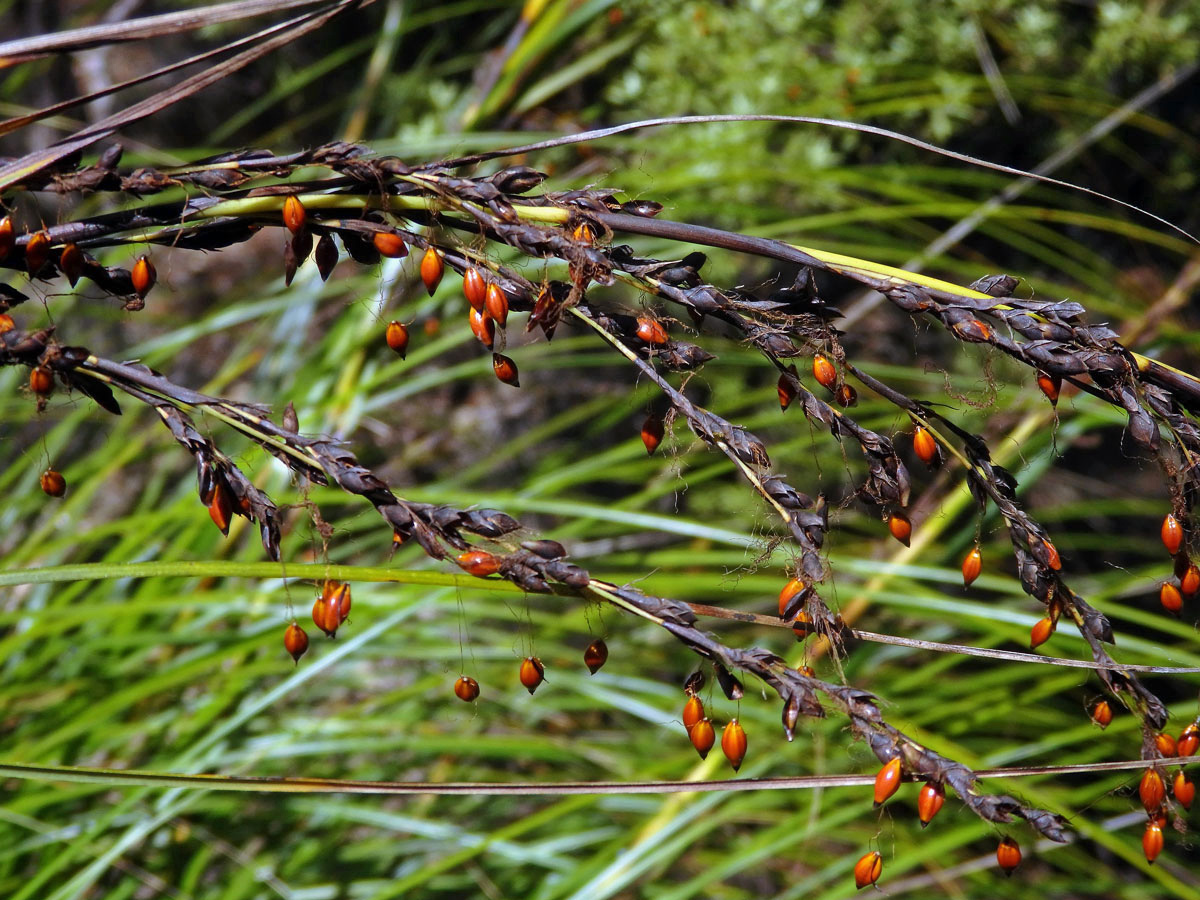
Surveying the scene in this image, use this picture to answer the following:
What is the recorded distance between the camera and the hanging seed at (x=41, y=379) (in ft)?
1.53

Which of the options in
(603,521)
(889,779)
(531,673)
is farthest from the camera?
(603,521)

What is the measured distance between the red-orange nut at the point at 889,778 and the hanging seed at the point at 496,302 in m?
0.28

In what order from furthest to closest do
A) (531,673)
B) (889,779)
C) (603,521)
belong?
(603,521) < (531,673) < (889,779)

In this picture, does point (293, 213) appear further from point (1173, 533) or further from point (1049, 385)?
point (1173, 533)

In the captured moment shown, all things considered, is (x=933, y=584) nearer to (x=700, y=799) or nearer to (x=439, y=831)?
(x=700, y=799)

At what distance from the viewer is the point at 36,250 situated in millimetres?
469

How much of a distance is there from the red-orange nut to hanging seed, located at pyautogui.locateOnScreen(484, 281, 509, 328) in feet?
0.91

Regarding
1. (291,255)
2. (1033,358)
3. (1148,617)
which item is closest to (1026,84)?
(1148,617)

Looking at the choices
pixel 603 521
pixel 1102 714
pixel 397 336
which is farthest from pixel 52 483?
pixel 603 521

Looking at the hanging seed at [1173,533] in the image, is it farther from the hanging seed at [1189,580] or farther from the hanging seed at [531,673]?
the hanging seed at [531,673]

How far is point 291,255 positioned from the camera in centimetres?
48

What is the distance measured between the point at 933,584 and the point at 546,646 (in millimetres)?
672

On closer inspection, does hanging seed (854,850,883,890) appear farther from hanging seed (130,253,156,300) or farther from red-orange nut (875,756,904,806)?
hanging seed (130,253,156,300)

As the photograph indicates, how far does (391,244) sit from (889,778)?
1.15 ft
